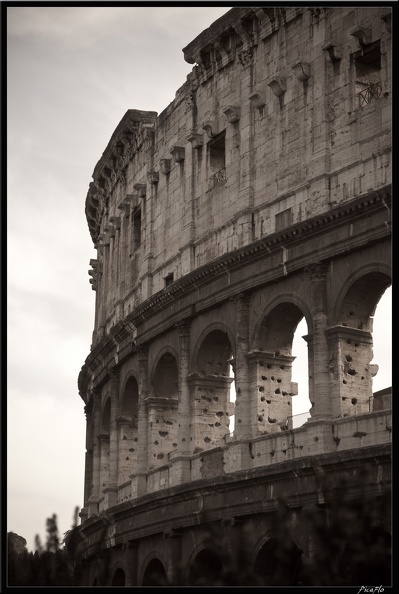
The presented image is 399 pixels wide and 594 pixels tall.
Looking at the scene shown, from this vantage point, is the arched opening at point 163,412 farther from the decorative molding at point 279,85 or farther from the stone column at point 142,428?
the decorative molding at point 279,85

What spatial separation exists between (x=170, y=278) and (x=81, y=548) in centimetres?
869

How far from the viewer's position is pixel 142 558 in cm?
3089

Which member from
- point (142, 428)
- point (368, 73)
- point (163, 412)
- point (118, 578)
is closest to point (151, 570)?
point (118, 578)

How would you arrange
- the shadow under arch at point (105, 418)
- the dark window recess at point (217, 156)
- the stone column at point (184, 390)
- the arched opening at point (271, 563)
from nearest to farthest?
the arched opening at point (271, 563), the stone column at point (184, 390), the dark window recess at point (217, 156), the shadow under arch at point (105, 418)

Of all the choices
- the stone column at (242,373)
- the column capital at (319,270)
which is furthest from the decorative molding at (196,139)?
the column capital at (319,270)

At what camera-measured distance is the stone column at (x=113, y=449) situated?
113 ft

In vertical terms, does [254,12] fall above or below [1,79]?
above

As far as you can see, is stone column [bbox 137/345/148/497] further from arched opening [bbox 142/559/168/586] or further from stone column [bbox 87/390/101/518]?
stone column [bbox 87/390/101/518]

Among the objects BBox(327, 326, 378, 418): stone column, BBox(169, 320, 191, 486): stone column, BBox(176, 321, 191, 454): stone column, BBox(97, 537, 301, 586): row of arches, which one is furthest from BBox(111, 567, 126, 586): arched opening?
BBox(327, 326, 378, 418): stone column

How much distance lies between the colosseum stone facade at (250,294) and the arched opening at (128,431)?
0.04 meters

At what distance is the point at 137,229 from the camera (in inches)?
1431

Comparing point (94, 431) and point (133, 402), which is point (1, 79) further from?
point (94, 431)

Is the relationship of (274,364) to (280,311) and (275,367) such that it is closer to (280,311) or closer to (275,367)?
(275,367)
